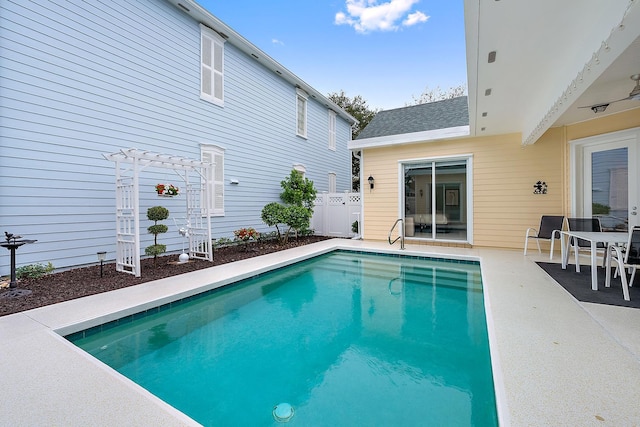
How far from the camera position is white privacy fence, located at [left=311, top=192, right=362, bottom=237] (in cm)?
1027

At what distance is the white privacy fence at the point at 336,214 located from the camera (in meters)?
10.3

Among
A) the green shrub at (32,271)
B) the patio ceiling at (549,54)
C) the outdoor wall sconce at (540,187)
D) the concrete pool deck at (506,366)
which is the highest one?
the patio ceiling at (549,54)

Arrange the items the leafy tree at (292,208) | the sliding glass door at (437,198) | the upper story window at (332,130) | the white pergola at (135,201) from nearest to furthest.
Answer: the white pergola at (135,201) → the sliding glass door at (437,198) → the leafy tree at (292,208) → the upper story window at (332,130)

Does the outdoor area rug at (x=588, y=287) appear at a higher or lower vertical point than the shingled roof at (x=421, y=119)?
lower

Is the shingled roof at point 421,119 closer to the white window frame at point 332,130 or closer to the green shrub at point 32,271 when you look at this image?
the white window frame at point 332,130

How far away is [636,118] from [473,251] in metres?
3.76

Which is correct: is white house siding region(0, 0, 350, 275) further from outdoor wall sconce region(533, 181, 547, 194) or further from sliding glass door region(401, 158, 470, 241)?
outdoor wall sconce region(533, 181, 547, 194)

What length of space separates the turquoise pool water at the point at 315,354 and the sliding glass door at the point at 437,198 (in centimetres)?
345

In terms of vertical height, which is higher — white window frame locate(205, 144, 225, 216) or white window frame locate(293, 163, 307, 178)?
white window frame locate(293, 163, 307, 178)

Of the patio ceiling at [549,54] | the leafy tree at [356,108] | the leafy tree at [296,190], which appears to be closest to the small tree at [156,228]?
the leafy tree at [296,190]

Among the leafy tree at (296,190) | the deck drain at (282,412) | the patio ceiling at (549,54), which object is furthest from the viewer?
the leafy tree at (296,190)

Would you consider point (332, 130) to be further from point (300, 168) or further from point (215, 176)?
point (215, 176)

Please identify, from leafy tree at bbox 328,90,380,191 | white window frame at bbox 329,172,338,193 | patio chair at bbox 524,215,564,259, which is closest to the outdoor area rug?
patio chair at bbox 524,215,564,259

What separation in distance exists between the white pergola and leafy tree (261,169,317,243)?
6.34 ft
